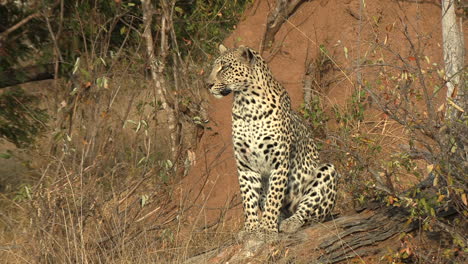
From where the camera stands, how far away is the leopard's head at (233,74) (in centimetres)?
700

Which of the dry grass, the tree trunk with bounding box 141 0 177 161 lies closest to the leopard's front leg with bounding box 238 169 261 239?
the dry grass

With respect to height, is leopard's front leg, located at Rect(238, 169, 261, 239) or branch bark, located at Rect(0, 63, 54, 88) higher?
leopard's front leg, located at Rect(238, 169, 261, 239)

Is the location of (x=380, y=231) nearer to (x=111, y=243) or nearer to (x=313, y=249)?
(x=313, y=249)

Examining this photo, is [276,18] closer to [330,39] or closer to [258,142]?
[330,39]

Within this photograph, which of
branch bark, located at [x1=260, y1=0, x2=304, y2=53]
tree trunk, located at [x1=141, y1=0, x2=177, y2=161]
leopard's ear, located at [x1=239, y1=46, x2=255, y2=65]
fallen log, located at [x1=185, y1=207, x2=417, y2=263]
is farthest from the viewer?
branch bark, located at [x1=260, y1=0, x2=304, y2=53]

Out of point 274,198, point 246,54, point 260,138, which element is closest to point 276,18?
point 246,54

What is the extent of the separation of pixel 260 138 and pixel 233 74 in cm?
64

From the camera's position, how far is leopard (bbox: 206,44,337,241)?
23.0 ft

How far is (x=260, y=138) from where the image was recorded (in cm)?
702

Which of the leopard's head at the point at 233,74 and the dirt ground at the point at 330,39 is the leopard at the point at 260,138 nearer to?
the leopard's head at the point at 233,74

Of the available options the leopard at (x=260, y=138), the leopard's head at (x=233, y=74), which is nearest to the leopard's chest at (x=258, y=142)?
the leopard at (x=260, y=138)

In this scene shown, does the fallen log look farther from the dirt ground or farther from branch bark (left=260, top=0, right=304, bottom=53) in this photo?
branch bark (left=260, top=0, right=304, bottom=53)

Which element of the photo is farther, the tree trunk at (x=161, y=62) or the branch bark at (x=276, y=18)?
the branch bark at (x=276, y=18)

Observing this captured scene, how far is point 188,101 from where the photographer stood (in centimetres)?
954
